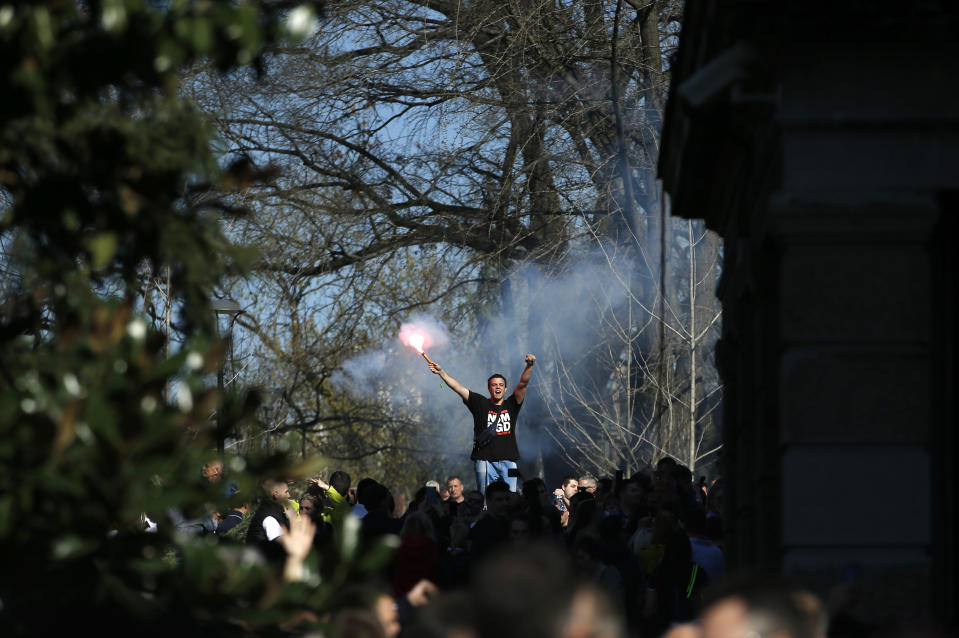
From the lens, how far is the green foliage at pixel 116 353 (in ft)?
10.3

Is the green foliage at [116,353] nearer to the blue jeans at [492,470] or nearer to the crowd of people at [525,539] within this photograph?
the crowd of people at [525,539]

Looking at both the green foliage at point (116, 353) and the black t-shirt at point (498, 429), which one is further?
the black t-shirt at point (498, 429)

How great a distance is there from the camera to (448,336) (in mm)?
21656

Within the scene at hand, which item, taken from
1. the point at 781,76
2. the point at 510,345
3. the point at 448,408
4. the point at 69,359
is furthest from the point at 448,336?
the point at 69,359

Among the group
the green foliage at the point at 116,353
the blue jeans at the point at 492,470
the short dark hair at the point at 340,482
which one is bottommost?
the blue jeans at the point at 492,470

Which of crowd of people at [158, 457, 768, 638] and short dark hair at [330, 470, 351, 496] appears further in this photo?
short dark hair at [330, 470, 351, 496]

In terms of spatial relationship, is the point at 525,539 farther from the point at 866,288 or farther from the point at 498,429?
the point at 498,429

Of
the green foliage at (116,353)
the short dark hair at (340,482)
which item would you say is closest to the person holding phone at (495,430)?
the short dark hair at (340,482)

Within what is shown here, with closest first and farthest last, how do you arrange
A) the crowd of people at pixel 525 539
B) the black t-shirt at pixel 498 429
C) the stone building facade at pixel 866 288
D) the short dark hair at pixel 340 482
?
the crowd of people at pixel 525 539 < the stone building facade at pixel 866 288 < the short dark hair at pixel 340 482 < the black t-shirt at pixel 498 429

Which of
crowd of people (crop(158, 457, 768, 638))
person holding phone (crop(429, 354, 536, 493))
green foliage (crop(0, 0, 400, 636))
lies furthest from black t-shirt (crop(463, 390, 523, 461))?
green foliage (crop(0, 0, 400, 636))

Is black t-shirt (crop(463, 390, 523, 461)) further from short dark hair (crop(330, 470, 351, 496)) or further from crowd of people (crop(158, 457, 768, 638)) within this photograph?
short dark hair (crop(330, 470, 351, 496))

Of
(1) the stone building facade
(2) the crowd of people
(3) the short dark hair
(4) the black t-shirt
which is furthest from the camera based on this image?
(4) the black t-shirt

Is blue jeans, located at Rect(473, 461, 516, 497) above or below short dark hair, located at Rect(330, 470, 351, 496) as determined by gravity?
below

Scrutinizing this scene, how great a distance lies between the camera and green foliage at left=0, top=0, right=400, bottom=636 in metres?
3.15
